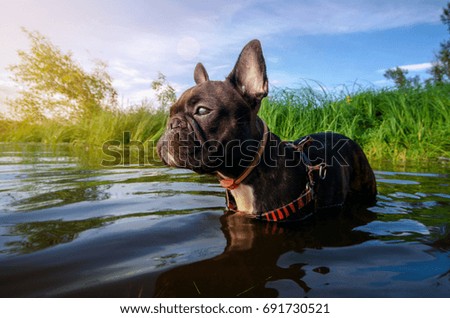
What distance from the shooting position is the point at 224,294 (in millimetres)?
1554

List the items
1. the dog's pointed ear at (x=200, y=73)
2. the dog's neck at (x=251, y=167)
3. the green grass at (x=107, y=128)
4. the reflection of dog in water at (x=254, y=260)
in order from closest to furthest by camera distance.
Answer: the reflection of dog in water at (x=254, y=260) → the dog's neck at (x=251, y=167) → the dog's pointed ear at (x=200, y=73) → the green grass at (x=107, y=128)

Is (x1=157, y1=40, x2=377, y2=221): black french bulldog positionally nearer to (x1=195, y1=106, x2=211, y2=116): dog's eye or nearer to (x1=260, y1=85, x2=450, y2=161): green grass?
(x1=195, y1=106, x2=211, y2=116): dog's eye

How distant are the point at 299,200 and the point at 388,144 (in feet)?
23.1

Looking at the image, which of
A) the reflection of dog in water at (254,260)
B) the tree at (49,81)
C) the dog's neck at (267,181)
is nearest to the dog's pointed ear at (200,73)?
the dog's neck at (267,181)

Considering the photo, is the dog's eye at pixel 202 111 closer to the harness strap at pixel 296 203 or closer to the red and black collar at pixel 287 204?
the red and black collar at pixel 287 204

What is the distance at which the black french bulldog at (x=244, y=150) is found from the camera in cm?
254

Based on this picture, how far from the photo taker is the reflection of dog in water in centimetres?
159

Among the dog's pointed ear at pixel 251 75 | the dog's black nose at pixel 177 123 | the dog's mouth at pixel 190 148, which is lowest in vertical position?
the dog's mouth at pixel 190 148

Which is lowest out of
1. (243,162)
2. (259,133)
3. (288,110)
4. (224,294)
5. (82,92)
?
(224,294)

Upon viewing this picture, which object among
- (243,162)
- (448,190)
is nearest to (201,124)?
(243,162)

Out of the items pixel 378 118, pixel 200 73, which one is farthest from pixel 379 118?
pixel 200 73

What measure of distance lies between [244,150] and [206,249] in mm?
843

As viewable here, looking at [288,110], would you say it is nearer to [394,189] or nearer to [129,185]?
[394,189]

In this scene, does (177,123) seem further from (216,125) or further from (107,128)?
(107,128)
